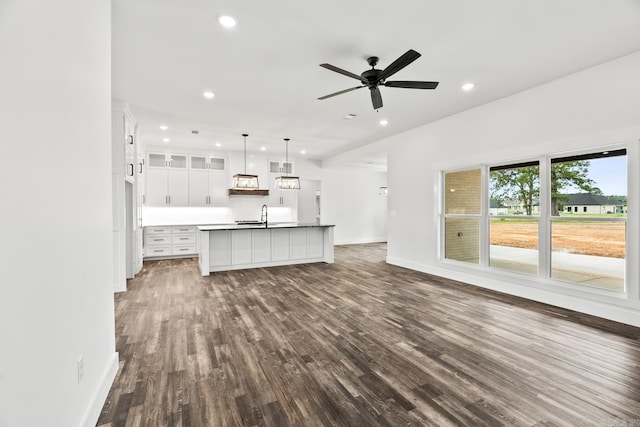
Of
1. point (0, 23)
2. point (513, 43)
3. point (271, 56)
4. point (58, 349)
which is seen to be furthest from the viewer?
point (271, 56)

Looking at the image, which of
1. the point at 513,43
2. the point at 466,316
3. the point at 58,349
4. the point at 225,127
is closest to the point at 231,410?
the point at 58,349

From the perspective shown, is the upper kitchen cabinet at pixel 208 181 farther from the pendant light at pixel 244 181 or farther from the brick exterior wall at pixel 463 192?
the brick exterior wall at pixel 463 192

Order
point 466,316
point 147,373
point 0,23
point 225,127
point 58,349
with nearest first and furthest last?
1. point 0,23
2. point 58,349
3. point 147,373
4. point 466,316
5. point 225,127

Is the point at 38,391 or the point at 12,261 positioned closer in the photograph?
the point at 12,261

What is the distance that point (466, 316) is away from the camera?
3.49m

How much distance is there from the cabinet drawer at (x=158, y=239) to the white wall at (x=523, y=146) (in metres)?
5.50

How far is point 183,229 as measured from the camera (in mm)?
7574

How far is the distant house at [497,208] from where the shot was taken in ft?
15.5

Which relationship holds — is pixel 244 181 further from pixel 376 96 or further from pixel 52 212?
pixel 52 212

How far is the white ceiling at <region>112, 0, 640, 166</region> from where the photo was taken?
97.4 inches

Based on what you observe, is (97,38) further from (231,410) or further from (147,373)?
(231,410)

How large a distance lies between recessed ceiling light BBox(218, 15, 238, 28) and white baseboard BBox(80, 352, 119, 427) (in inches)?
114

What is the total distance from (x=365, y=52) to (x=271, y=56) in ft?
3.32

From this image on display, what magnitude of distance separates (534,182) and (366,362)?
12.3 feet
